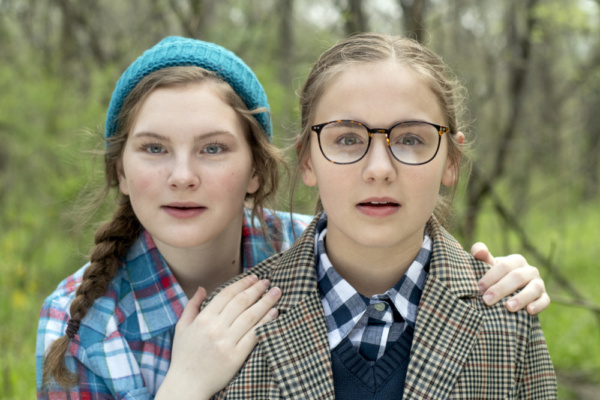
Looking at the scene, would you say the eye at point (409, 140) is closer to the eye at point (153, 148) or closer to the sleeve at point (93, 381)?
the eye at point (153, 148)

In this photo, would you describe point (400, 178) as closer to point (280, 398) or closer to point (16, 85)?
point (280, 398)

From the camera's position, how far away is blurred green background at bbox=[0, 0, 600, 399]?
482 cm

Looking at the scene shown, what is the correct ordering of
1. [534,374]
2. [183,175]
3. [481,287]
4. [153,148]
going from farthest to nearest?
[153,148] → [183,175] → [481,287] → [534,374]

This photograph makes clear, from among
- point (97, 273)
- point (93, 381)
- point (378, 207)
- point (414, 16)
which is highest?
point (414, 16)

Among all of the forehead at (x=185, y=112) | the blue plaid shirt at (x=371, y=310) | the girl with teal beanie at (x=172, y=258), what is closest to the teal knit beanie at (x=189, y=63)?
the girl with teal beanie at (x=172, y=258)

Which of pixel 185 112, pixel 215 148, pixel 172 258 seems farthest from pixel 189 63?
pixel 172 258

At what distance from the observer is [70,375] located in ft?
7.09

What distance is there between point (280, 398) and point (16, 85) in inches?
217

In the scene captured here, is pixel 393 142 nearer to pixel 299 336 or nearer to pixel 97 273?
pixel 299 336

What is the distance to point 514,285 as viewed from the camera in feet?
6.40

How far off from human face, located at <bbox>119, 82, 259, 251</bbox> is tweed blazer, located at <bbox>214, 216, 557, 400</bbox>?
1.42ft

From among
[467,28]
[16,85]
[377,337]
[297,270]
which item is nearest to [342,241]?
[297,270]

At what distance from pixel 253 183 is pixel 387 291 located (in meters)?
0.75

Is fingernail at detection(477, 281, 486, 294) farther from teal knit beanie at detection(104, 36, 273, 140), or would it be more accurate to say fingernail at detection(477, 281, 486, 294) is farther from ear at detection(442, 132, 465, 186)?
teal knit beanie at detection(104, 36, 273, 140)
